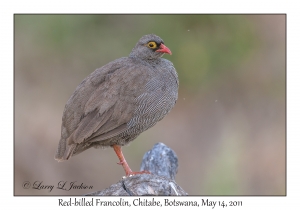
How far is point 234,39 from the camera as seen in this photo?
1725 cm

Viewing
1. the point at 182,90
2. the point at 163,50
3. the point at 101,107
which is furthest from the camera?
the point at 182,90

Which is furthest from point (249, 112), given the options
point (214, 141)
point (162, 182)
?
point (162, 182)

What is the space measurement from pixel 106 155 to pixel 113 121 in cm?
644

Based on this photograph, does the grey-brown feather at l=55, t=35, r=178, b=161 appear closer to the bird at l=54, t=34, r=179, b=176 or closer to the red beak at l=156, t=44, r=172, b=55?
the bird at l=54, t=34, r=179, b=176

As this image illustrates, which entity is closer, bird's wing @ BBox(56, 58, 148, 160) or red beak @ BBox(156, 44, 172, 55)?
bird's wing @ BBox(56, 58, 148, 160)

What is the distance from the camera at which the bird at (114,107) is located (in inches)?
388

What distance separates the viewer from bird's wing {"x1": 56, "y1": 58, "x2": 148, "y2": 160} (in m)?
9.83

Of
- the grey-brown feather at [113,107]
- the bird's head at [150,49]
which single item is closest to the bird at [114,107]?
the grey-brown feather at [113,107]

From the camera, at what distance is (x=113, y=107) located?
9922mm

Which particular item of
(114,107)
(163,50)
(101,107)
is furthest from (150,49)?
(101,107)

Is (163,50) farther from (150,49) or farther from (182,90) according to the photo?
(182,90)

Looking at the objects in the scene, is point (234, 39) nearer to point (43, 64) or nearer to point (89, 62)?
point (89, 62)

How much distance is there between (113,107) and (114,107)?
0.02m

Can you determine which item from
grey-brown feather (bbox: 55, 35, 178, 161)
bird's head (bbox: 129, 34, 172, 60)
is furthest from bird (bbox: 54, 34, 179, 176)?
bird's head (bbox: 129, 34, 172, 60)
